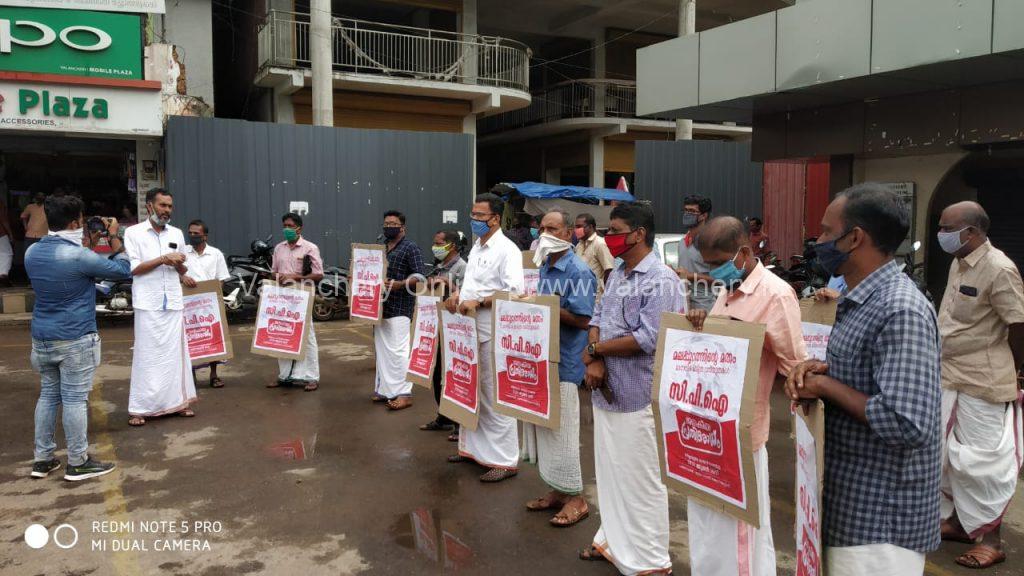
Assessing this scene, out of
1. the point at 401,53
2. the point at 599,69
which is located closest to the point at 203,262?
the point at 401,53

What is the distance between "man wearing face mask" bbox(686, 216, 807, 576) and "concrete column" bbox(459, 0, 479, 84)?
16373 millimetres

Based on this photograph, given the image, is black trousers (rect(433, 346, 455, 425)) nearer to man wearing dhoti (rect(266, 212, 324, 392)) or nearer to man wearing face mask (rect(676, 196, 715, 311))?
man wearing dhoti (rect(266, 212, 324, 392))

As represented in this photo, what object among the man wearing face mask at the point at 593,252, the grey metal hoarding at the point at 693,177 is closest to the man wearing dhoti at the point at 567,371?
the man wearing face mask at the point at 593,252

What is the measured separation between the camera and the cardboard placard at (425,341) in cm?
622

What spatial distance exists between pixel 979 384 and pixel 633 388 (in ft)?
6.62

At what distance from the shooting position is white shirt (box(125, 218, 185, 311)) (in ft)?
21.3

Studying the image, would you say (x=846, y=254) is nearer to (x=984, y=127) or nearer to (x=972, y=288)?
(x=972, y=288)

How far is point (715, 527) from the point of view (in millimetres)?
3090

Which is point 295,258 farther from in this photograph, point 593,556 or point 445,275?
point 593,556

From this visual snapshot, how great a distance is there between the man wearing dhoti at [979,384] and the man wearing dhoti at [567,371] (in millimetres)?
2050

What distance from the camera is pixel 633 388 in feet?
12.1

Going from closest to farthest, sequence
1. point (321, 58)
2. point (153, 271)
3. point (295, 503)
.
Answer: point (295, 503) < point (153, 271) < point (321, 58)

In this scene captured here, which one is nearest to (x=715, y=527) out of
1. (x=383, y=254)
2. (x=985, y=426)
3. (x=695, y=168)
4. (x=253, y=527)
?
(x=985, y=426)

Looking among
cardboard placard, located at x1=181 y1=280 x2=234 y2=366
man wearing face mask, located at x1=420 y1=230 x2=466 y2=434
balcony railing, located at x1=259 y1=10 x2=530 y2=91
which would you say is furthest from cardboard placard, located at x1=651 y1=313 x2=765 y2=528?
balcony railing, located at x1=259 y1=10 x2=530 y2=91
